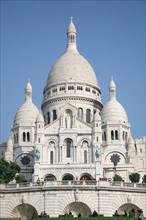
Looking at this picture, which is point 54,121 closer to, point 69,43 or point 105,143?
point 105,143

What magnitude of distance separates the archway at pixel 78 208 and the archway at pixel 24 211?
3.30 meters

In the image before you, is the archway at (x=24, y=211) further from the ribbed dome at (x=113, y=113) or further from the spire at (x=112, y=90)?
the spire at (x=112, y=90)

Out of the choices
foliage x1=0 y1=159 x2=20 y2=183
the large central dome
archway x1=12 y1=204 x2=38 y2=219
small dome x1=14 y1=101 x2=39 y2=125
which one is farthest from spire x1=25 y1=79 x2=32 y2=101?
archway x1=12 y1=204 x2=38 y2=219

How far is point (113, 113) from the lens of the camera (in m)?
99.8

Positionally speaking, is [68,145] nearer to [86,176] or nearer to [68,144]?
[68,144]

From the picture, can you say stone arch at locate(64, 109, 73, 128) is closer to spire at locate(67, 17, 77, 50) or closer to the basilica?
the basilica

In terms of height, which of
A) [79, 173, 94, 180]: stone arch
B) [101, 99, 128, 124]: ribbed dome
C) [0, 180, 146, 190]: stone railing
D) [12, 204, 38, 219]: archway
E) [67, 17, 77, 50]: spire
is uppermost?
[67, 17, 77, 50]: spire

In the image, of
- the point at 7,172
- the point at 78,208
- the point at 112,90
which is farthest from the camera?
the point at 112,90

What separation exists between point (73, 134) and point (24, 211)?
39.9 metres

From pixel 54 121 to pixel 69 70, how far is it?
15480 mm

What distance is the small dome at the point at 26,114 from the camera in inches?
3967

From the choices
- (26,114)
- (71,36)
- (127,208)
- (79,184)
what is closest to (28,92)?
(26,114)

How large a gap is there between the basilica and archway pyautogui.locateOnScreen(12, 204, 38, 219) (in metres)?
28.6

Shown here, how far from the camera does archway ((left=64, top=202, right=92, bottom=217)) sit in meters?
51.0
